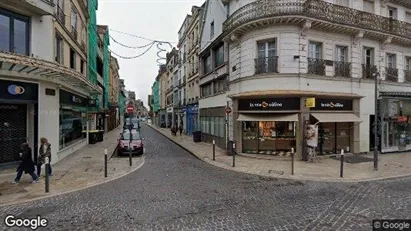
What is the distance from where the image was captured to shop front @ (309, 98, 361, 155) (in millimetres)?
14375

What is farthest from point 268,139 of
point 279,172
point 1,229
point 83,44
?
point 83,44

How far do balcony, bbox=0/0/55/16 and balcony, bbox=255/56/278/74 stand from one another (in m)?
10.4

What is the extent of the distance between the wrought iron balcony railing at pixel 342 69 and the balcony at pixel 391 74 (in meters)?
3.60

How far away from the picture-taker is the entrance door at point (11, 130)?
436 inches

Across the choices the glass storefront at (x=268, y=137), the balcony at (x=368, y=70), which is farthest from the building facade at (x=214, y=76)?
the balcony at (x=368, y=70)

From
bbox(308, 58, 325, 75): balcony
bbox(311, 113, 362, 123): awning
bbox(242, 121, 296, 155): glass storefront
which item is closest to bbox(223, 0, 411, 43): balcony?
bbox(308, 58, 325, 75): balcony

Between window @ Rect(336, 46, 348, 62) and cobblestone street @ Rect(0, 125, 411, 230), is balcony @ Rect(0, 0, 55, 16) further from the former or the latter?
window @ Rect(336, 46, 348, 62)

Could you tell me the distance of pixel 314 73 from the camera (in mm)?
14484

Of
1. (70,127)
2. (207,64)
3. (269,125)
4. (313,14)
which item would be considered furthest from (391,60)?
(70,127)

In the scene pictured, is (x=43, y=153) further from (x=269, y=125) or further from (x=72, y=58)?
(x=269, y=125)

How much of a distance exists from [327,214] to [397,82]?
1549cm

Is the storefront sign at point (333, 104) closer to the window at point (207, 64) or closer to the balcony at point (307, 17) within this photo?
the balcony at point (307, 17)

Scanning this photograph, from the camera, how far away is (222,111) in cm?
1883

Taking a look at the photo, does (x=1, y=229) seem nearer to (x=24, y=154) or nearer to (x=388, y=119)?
(x=24, y=154)
